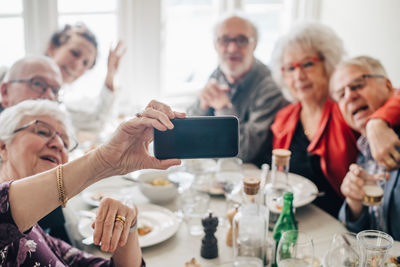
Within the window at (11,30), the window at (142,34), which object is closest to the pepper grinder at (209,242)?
the window at (142,34)

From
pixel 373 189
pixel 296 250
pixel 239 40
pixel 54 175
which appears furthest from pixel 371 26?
pixel 54 175

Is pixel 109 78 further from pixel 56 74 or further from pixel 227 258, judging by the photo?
pixel 227 258

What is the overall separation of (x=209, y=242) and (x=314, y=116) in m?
1.05

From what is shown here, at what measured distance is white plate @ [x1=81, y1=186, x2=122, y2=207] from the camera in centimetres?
159

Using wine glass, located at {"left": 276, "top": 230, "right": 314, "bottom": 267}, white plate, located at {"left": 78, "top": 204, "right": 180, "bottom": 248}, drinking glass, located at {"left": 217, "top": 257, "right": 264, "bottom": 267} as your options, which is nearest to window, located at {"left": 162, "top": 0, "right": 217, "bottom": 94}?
white plate, located at {"left": 78, "top": 204, "right": 180, "bottom": 248}

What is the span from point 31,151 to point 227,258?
64 centimetres

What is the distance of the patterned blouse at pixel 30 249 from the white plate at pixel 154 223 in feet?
0.43

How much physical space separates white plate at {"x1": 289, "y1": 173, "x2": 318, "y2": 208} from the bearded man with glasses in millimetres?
490

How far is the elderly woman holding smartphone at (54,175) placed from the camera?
83 cm

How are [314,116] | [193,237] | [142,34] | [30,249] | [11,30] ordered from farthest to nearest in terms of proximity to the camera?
1. [142,34]
2. [11,30]
3. [314,116]
4. [193,237]
5. [30,249]

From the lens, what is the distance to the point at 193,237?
1383 millimetres

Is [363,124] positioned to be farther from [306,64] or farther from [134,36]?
[134,36]

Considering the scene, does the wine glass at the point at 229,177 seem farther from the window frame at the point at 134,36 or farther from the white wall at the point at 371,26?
the white wall at the point at 371,26

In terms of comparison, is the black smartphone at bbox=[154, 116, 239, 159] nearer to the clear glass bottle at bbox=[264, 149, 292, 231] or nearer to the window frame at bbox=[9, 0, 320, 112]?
the clear glass bottle at bbox=[264, 149, 292, 231]
